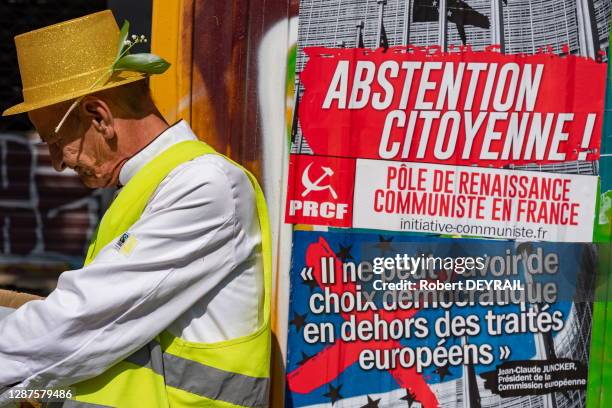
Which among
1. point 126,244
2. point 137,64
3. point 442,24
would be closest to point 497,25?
point 442,24

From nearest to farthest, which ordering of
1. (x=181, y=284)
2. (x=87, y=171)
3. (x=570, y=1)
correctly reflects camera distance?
1. (x=181, y=284)
2. (x=87, y=171)
3. (x=570, y=1)

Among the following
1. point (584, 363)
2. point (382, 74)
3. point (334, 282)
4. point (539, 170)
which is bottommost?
point (584, 363)

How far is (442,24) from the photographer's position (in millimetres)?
2865

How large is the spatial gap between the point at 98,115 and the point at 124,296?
540mm

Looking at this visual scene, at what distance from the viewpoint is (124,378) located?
2297 mm

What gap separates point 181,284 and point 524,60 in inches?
53.8

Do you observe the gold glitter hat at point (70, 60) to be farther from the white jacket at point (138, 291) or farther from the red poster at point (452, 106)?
the red poster at point (452, 106)

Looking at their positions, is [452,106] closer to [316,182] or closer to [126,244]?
[316,182]

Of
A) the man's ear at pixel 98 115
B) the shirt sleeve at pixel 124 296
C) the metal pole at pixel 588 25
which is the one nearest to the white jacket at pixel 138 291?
the shirt sleeve at pixel 124 296

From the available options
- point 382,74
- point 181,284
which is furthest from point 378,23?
point 181,284

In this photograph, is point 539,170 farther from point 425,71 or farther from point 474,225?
point 425,71

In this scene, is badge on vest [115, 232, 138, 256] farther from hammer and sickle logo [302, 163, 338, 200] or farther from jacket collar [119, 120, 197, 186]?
hammer and sickle logo [302, 163, 338, 200]

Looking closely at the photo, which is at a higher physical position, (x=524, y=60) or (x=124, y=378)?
(x=524, y=60)

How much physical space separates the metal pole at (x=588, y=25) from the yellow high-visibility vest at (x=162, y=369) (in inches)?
52.2
